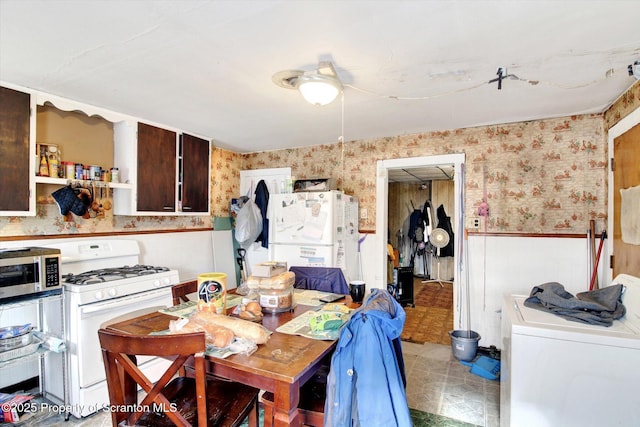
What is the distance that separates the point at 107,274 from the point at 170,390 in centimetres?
146

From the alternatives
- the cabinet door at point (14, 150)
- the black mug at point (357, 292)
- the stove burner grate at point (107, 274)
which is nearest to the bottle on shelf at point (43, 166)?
the cabinet door at point (14, 150)

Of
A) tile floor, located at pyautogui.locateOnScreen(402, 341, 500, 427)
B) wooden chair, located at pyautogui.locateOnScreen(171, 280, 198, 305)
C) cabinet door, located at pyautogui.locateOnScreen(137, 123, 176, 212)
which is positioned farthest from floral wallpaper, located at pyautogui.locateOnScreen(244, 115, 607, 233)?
wooden chair, located at pyautogui.locateOnScreen(171, 280, 198, 305)

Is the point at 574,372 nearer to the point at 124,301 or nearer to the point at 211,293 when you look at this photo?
the point at 211,293

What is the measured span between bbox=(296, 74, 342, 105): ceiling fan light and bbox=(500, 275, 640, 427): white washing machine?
1666 millimetres

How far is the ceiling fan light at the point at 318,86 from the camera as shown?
1.95 m

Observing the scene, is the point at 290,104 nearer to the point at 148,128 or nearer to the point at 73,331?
the point at 148,128

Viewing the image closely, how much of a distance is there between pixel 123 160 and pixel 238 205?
5.06 feet

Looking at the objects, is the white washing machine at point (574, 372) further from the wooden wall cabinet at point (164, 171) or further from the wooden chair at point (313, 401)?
the wooden wall cabinet at point (164, 171)

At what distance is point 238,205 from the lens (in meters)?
4.27

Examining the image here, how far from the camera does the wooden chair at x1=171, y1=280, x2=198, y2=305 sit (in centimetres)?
200

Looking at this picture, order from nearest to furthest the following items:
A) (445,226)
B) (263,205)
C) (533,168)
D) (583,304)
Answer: (583,304) < (533,168) < (263,205) < (445,226)

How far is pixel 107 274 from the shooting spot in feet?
8.39

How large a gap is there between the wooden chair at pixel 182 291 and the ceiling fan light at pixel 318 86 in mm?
1387

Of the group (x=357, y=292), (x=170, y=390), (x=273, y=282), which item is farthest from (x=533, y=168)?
(x=170, y=390)
